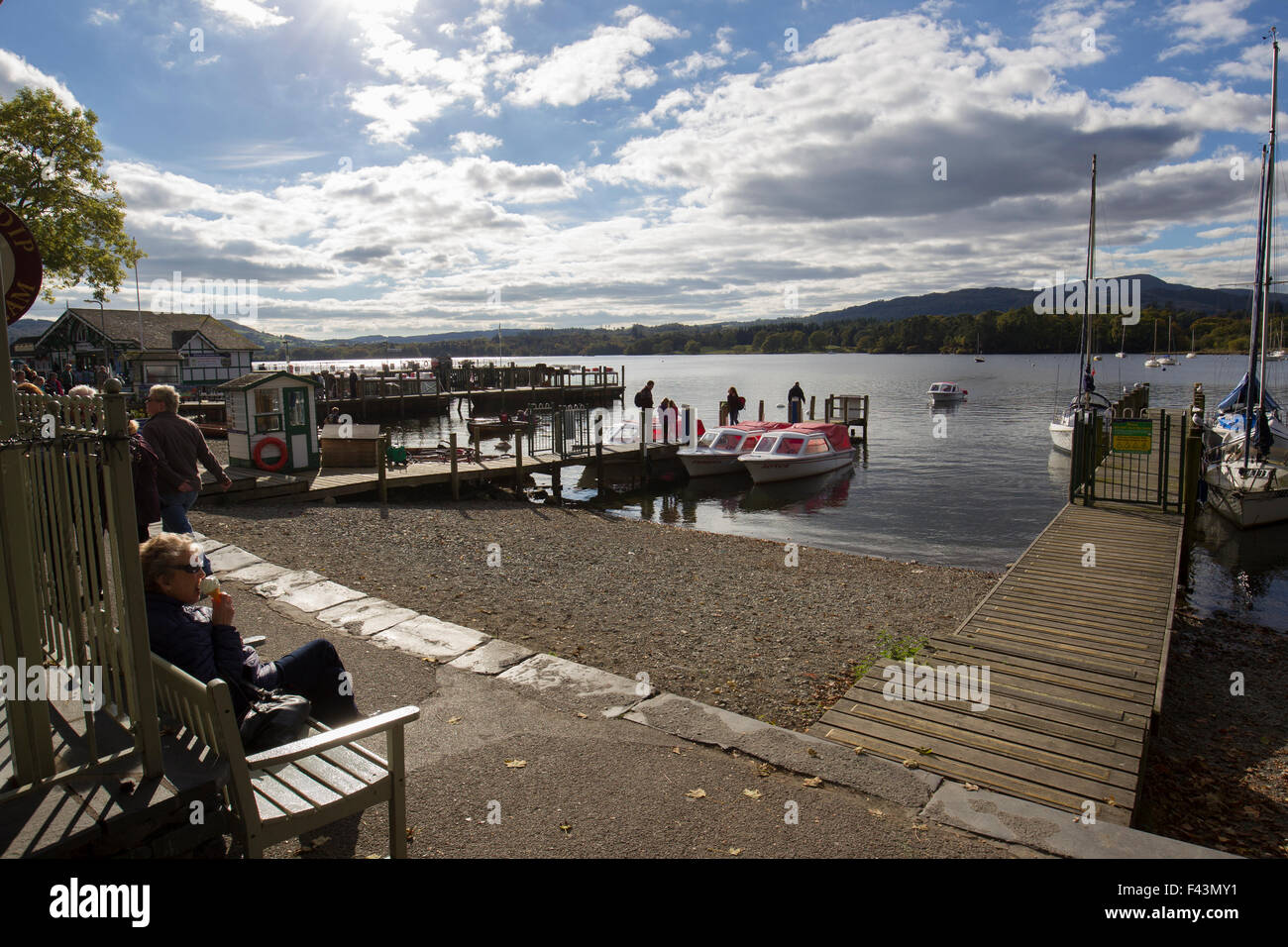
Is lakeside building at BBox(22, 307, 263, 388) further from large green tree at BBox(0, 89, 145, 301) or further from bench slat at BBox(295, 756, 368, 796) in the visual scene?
bench slat at BBox(295, 756, 368, 796)

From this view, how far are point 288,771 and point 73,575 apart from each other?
1.28m

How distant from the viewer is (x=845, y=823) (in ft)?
13.8

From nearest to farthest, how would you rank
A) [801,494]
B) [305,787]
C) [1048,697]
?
1. [305,787]
2. [1048,697]
3. [801,494]

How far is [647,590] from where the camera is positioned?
35.1 feet

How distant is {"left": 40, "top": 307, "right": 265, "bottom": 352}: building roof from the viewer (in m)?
55.8

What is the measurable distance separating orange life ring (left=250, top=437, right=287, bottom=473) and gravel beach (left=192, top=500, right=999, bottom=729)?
204 cm

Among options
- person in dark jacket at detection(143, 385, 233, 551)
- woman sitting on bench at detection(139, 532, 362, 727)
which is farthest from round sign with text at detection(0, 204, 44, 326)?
person in dark jacket at detection(143, 385, 233, 551)

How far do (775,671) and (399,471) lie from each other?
46.2 ft

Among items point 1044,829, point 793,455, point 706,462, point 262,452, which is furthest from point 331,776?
point 793,455

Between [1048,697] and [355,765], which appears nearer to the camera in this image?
[355,765]

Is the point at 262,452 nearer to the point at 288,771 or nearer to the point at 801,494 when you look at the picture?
the point at 288,771

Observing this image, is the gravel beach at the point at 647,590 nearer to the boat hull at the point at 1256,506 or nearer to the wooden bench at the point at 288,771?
the wooden bench at the point at 288,771

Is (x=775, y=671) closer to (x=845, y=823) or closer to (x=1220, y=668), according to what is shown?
(x=845, y=823)
